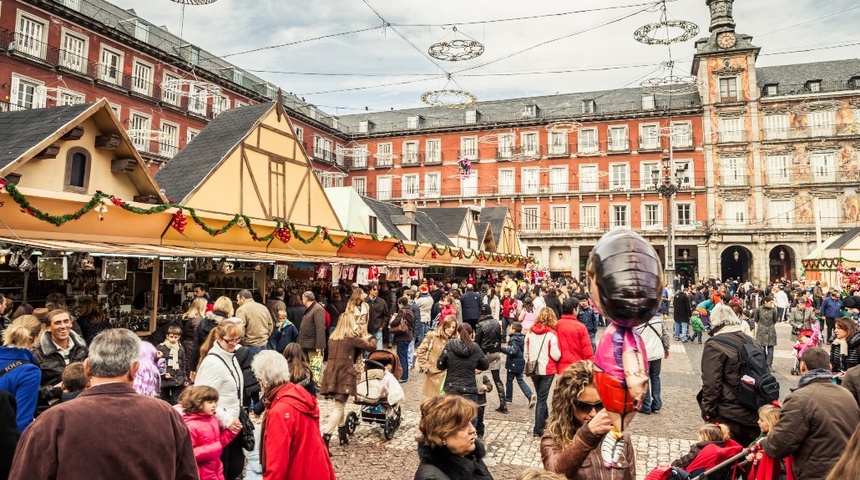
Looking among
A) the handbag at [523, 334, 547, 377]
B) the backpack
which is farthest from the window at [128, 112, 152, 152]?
the backpack

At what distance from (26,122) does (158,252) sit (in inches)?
174

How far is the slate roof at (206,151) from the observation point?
518 inches

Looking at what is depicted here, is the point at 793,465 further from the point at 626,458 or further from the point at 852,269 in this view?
the point at 852,269

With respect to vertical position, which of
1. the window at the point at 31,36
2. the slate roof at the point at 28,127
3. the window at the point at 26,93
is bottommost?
the slate roof at the point at 28,127

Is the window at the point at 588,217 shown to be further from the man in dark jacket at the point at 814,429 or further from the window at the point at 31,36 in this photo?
the man in dark jacket at the point at 814,429

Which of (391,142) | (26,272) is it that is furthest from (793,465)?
(391,142)

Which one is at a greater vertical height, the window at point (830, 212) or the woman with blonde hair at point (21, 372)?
the window at point (830, 212)

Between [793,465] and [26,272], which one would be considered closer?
[793,465]

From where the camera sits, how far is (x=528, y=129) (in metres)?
46.2

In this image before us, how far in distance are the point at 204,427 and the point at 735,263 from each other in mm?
49229

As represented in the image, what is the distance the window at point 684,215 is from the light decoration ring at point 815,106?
10.3 m

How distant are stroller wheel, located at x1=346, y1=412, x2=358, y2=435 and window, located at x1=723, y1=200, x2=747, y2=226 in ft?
137

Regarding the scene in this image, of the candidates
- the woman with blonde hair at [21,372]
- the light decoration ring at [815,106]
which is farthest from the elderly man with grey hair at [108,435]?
the light decoration ring at [815,106]

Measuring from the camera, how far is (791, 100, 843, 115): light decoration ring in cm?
3909
